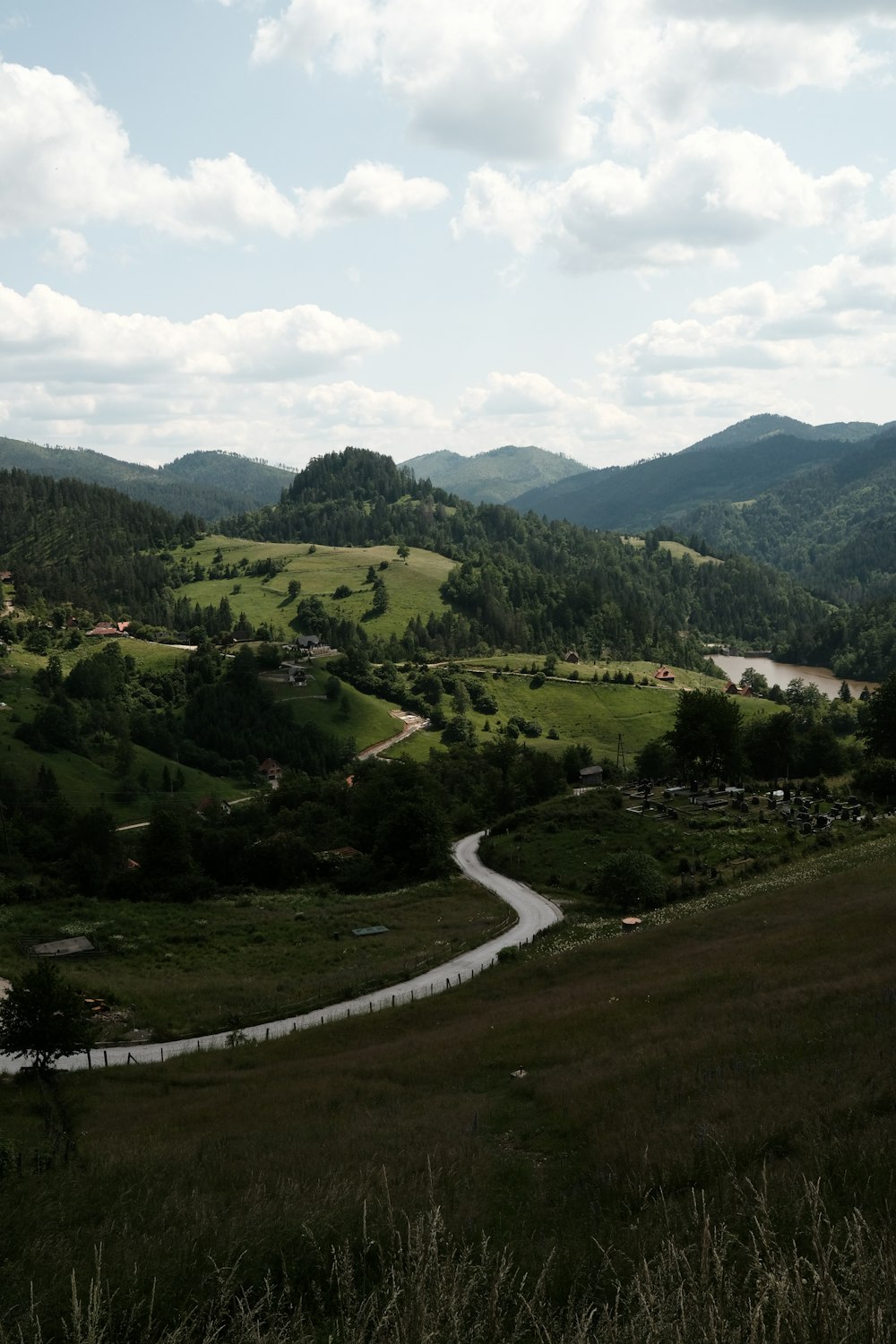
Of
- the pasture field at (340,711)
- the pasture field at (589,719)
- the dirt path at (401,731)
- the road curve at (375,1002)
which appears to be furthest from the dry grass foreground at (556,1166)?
the pasture field at (340,711)

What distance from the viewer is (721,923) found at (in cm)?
4216

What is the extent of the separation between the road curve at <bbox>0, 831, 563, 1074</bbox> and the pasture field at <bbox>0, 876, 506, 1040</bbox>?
1.15 m

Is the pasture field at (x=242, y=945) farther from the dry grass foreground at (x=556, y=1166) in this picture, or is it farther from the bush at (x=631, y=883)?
the dry grass foreground at (x=556, y=1166)

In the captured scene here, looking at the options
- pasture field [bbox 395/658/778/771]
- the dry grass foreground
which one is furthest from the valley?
pasture field [bbox 395/658/778/771]

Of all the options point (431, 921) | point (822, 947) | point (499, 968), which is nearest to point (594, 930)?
point (499, 968)

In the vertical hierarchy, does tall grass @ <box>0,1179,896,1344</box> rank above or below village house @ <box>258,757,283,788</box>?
above

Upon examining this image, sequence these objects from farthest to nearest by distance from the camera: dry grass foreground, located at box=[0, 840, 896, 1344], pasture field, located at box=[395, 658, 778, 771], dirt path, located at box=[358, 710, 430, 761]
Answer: pasture field, located at box=[395, 658, 778, 771] < dirt path, located at box=[358, 710, 430, 761] < dry grass foreground, located at box=[0, 840, 896, 1344]

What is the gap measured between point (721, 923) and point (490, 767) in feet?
287

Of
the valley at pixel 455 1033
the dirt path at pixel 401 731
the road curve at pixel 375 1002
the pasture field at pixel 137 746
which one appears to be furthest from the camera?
the dirt path at pixel 401 731

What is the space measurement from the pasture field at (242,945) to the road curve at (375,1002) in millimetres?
1147

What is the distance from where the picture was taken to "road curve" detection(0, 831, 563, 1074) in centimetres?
3650

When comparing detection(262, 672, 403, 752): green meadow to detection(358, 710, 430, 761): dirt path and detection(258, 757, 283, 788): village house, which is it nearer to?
detection(358, 710, 430, 761): dirt path

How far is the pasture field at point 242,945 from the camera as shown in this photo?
44094 millimetres

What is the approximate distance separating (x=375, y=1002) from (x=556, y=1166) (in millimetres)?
30480
